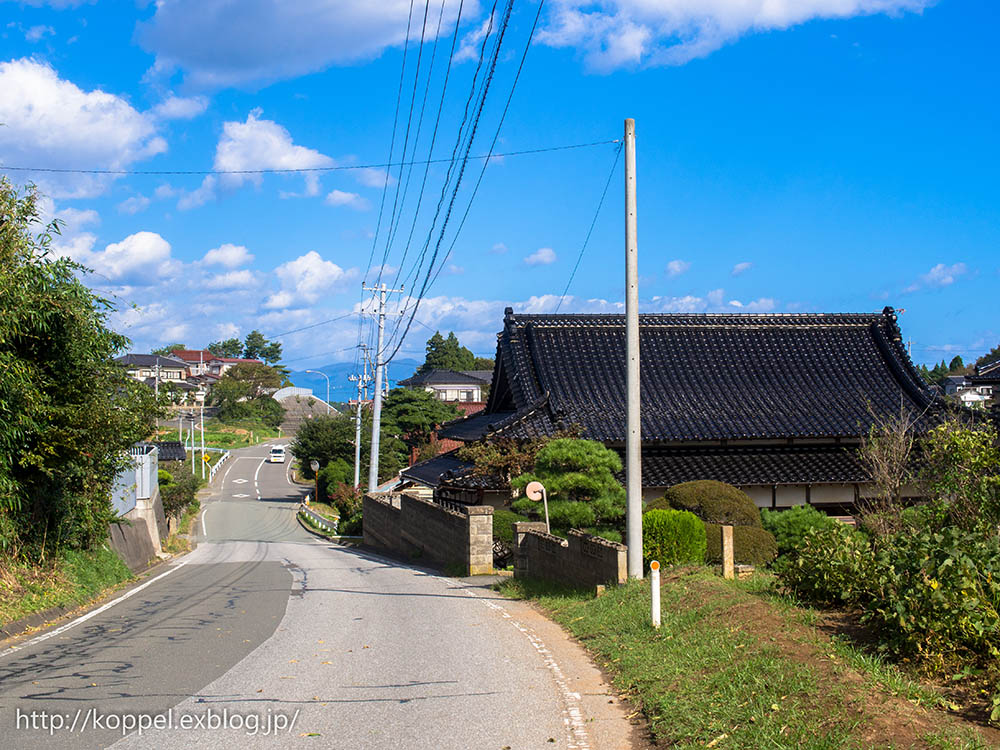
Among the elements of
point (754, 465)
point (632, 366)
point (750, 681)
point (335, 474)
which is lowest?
point (750, 681)

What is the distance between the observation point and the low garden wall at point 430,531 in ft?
62.2

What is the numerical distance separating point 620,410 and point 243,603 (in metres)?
11.5

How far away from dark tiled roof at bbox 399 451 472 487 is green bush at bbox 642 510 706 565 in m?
9.37

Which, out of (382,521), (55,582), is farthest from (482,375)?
(55,582)

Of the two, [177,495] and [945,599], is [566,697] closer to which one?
[945,599]

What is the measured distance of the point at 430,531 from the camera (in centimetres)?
2341

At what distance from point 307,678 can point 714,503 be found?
946 cm

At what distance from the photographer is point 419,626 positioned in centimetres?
1154

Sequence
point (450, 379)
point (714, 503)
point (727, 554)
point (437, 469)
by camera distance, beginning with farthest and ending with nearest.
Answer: point (450, 379)
point (437, 469)
point (714, 503)
point (727, 554)

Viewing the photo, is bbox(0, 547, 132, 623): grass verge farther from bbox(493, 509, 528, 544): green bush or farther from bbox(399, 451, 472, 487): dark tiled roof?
bbox(399, 451, 472, 487): dark tiled roof

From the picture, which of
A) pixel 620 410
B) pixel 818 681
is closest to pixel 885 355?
pixel 620 410

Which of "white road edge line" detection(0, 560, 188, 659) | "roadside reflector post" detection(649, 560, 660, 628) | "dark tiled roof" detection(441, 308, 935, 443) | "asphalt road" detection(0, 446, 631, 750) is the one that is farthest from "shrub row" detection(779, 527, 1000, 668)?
"dark tiled roof" detection(441, 308, 935, 443)

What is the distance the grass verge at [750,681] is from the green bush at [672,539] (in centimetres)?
252

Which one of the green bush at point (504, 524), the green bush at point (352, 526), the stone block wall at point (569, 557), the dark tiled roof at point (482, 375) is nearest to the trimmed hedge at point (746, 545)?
the stone block wall at point (569, 557)
